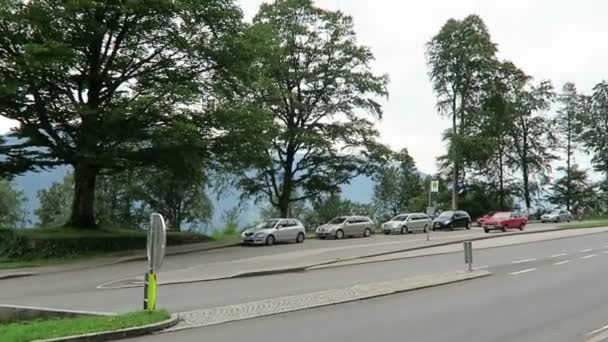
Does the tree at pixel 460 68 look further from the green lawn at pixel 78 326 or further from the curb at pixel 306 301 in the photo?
the green lawn at pixel 78 326

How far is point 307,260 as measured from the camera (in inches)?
1005

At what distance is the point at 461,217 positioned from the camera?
50.7 m

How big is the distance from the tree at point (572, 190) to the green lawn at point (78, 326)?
261 ft

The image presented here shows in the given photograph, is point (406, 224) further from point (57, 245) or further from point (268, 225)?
point (57, 245)

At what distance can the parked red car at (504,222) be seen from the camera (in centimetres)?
4448

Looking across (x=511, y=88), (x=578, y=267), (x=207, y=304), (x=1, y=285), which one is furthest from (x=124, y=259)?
(x=511, y=88)

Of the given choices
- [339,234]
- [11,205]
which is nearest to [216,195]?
[339,234]

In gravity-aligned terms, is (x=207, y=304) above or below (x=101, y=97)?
below

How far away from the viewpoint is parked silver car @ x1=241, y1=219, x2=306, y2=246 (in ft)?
118

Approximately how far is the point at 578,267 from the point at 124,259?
62.8 ft

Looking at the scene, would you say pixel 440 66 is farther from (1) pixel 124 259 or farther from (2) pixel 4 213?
(2) pixel 4 213

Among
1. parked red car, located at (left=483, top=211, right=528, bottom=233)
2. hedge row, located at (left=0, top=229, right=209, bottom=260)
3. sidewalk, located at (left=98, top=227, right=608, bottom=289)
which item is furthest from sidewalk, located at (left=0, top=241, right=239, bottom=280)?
parked red car, located at (left=483, top=211, right=528, bottom=233)

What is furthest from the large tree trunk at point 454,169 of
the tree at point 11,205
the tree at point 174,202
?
the tree at point 11,205

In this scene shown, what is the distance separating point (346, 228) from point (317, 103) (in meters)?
14.5
